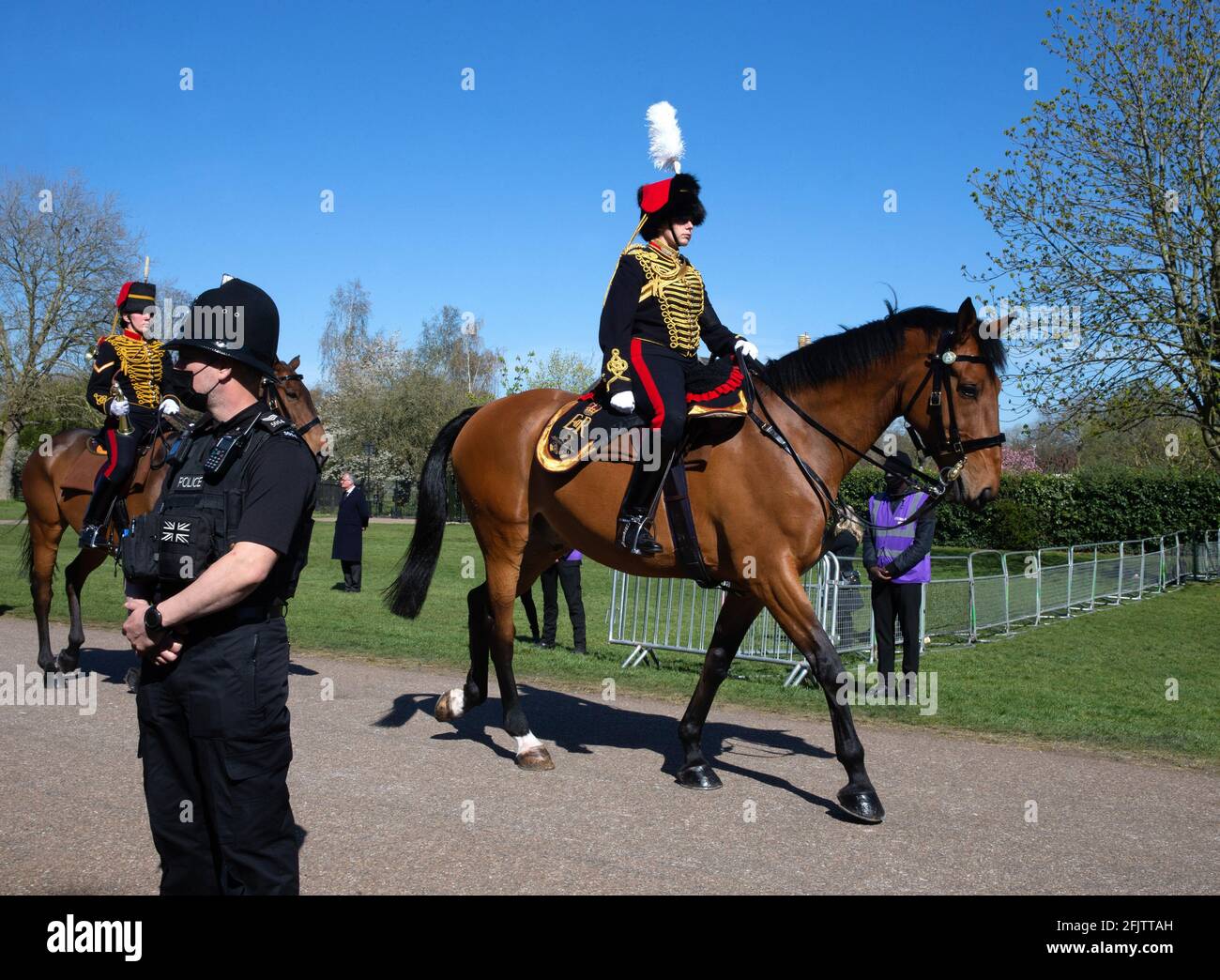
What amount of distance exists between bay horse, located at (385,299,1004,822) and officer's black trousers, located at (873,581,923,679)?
9.35 ft

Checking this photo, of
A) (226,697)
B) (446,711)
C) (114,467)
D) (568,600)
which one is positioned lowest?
(446,711)

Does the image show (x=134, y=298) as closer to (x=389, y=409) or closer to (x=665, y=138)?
(x=665, y=138)

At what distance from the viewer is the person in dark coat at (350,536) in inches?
785

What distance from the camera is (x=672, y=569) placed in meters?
6.69

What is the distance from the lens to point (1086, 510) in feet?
109

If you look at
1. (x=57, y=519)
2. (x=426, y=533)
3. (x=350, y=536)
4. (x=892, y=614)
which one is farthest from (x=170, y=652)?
(x=350, y=536)

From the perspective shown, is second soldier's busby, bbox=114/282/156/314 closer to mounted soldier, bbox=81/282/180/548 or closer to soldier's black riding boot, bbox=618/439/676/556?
mounted soldier, bbox=81/282/180/548

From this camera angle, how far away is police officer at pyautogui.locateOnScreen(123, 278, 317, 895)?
10.3ft

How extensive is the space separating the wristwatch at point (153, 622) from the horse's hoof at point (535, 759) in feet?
13.3

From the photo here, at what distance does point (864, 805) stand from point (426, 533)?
4.22m

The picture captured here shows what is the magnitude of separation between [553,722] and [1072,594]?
15113mm

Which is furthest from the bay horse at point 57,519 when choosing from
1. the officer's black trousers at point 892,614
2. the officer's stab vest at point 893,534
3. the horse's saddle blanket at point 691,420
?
the officer's black trousers at point 892,614
